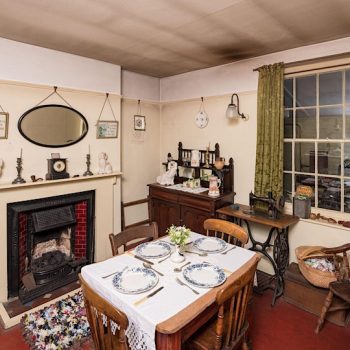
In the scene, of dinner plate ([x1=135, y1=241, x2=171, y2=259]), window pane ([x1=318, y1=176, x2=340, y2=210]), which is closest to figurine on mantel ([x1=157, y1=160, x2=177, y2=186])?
dinner plate ([x1=135, y1=241, x2=171, y2=259])

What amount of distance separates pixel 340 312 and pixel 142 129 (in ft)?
10.5

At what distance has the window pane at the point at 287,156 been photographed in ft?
10.1

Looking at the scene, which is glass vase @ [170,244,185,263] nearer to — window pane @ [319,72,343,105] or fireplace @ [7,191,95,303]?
fireplace @ [7,191,95,303]

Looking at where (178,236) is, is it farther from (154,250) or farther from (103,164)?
(103,164)

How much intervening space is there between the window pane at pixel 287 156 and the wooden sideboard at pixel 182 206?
2.42 feet

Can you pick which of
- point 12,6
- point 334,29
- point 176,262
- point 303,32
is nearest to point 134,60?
point 12,6

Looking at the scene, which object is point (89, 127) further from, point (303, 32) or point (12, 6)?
point (303, 32)

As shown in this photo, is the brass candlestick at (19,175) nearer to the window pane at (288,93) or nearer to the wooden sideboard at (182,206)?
the wooden sideboard at (182,206)

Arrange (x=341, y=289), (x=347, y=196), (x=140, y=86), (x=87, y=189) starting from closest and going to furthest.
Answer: (x=341, y=289) → (x=347, y=196) → (x=87, y=189) → (x=140, y=86)

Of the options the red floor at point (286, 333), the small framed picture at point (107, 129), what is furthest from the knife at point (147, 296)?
the small framed picture at point (107, 129)

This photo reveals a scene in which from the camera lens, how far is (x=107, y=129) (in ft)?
11.2

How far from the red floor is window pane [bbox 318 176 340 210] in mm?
1098

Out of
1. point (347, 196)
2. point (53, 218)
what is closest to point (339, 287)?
point (347, 196)

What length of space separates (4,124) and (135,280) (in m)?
2.05
